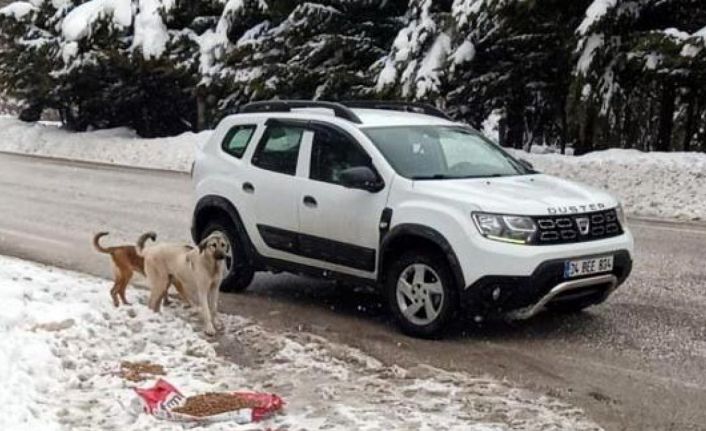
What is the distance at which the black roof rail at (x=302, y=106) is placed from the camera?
316 inches

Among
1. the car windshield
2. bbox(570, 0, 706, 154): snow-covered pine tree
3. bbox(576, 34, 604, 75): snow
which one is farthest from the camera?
bbox(576, 34, 604, 75): snow

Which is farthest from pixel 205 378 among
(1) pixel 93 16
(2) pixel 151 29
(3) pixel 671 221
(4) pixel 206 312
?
(1) pixel 93 16

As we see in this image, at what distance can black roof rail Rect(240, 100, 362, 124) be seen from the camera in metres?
Answer: 8.03

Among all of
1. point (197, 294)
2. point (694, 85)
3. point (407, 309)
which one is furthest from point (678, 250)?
point (694, 85)

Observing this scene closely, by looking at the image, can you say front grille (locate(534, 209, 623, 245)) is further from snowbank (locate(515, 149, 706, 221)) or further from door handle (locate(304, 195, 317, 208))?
snowbank (locate(515, 149, 706, 221))

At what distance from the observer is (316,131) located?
807cm

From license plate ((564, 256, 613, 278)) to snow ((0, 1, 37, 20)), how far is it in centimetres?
2287

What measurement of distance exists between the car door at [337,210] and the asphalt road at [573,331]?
21.1 inches

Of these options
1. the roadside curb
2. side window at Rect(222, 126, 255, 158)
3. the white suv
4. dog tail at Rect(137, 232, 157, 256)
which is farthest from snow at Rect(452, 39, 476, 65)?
dog tail at Rect(137, 232, 157, 256)

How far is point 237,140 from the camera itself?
8.87 meters

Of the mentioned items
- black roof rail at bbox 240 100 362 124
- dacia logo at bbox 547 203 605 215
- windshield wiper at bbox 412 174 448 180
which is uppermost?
black roof rail at bbox 240 100 362 124

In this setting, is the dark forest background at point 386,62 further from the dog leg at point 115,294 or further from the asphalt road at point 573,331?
the dog leg at point 115,294

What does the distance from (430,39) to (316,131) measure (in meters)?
11.0

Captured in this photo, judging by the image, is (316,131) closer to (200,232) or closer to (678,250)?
(200,232)
